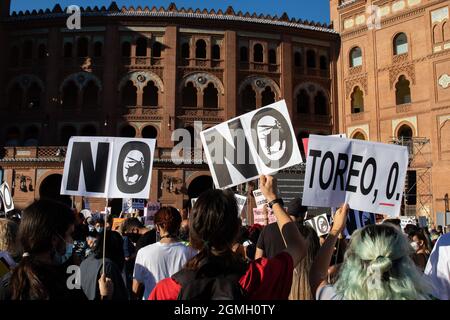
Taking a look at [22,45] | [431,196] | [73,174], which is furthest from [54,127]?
[73,174]

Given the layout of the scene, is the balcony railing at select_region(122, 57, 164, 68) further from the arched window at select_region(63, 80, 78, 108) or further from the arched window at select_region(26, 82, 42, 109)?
the arched window at select_region(26, 82, 42, 109)

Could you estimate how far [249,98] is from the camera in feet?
119

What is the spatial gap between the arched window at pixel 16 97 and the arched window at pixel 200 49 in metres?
13.6

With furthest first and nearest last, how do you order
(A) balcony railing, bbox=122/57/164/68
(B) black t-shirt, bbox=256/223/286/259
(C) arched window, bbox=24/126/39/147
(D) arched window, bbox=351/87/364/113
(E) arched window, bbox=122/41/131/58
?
1. (D) arched window, bbox=351/87/364/113
2. (E) arched window, bbox=122/41/131/58
3. (C) arched window, bbox=24/126/39/147
4. (A) balcony railing, bbox=122/57/164/68
5. (B) black t-shirt, bbox=256/223/286/259

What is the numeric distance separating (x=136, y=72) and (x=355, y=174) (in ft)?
102

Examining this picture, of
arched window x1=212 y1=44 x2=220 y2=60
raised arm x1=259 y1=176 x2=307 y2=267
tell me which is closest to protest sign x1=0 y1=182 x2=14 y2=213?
raised arm x1=259 y1=176 x2=307 y2=267

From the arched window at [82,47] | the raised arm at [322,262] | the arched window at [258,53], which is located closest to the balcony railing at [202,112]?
the arched window at [258,53]

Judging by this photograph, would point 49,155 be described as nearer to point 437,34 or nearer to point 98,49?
point 98,49

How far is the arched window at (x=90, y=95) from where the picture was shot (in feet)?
115

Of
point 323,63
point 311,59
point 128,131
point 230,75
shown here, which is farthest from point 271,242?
point 323,63

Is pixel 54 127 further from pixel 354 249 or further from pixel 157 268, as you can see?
pixel 354 249

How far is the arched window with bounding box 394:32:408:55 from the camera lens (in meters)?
33.9

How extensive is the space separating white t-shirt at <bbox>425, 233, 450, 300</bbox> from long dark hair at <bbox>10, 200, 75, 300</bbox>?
2.74m
